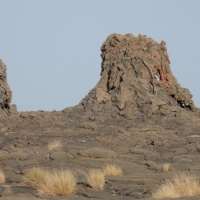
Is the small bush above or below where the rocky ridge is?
below

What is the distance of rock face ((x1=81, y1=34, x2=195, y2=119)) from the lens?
37219 mm

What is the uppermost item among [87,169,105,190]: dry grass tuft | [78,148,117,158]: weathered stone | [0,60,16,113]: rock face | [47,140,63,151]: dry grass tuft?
[0,60,16,113]: rock face

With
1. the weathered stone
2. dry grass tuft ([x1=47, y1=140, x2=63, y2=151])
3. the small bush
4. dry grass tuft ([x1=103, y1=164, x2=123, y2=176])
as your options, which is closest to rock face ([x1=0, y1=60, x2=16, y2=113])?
dry grass tuft ([x1=47, y1=140, x2=63, y2=151])

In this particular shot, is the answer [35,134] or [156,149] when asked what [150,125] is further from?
[35,134]

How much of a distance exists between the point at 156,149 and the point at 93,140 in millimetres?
4785

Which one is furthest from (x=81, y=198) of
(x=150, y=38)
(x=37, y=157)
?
(x=150, y=38)

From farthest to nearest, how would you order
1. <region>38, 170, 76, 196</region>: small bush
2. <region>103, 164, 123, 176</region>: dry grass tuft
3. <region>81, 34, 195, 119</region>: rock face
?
<region>81, 34, 195, 119</region>: rock face
<region>103, 164, 123, 176</region>: dry grass tuft
<region>38, 170, 76, 196</region>: small bush

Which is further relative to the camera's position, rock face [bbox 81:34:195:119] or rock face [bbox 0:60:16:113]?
rock face [bbox 0:60:16:113]

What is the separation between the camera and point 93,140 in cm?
3225

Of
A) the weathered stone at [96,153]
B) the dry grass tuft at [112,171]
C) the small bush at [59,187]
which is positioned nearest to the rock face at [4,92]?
the weathered stone at [96,153]

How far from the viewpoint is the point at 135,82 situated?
37.5 meters

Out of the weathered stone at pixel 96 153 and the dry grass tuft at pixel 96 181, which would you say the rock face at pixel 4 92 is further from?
the dry grass tuft at pixel 96 181

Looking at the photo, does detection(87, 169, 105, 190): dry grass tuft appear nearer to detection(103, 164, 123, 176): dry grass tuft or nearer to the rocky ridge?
detection(103, 164, 123, 176): dry grass tuft

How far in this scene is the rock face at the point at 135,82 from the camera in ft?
122
